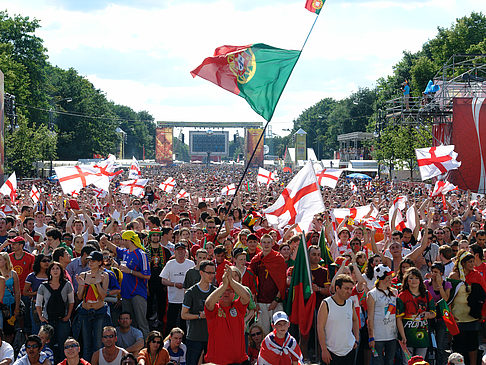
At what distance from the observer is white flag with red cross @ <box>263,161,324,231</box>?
8.90m

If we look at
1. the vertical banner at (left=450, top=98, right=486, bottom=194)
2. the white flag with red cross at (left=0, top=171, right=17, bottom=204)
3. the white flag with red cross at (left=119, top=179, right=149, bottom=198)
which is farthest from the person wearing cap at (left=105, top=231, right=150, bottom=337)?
the vertical banner at (left=450, top=98, right=486, bottom=194)

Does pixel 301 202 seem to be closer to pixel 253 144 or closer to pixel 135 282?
pixel 135 282

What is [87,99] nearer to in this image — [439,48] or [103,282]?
[439,48]

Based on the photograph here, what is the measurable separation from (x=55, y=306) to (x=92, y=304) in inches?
17.5

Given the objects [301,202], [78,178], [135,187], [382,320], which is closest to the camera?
[382,320]

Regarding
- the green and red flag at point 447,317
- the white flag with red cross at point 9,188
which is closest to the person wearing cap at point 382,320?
the green and red flag at point 447,317

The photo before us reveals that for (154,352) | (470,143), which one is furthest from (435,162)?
(470,143)

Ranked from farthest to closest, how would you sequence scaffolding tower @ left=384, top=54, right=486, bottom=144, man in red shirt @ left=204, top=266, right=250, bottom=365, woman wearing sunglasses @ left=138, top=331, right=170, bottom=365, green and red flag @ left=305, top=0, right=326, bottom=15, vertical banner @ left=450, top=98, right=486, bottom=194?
scaffolding tower @ left=384, top=54, right=486, bottom=144, vertical banner @ left=450, top=98, right=486, bottom=194, green and red flag @ left=305, top=0, right=326, bottom=15, woman wearing sunglasses @ left=138, top=331, right=170, bottom=365, man in red shirt @ left=204, top=266, right=250, bottom=365

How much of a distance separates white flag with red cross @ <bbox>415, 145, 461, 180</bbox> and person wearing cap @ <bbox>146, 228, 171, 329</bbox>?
415 inches

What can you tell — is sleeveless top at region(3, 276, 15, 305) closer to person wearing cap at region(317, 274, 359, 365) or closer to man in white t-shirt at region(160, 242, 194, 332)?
man in white t-shirt at region(160, 242, 194, 332)

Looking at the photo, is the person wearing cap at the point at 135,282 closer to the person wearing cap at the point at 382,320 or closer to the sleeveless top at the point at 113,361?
the sleeveless top at the point at 113,361

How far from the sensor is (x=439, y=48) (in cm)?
6291

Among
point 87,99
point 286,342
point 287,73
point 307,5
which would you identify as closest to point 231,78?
point 287,73

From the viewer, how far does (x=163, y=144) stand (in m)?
107
